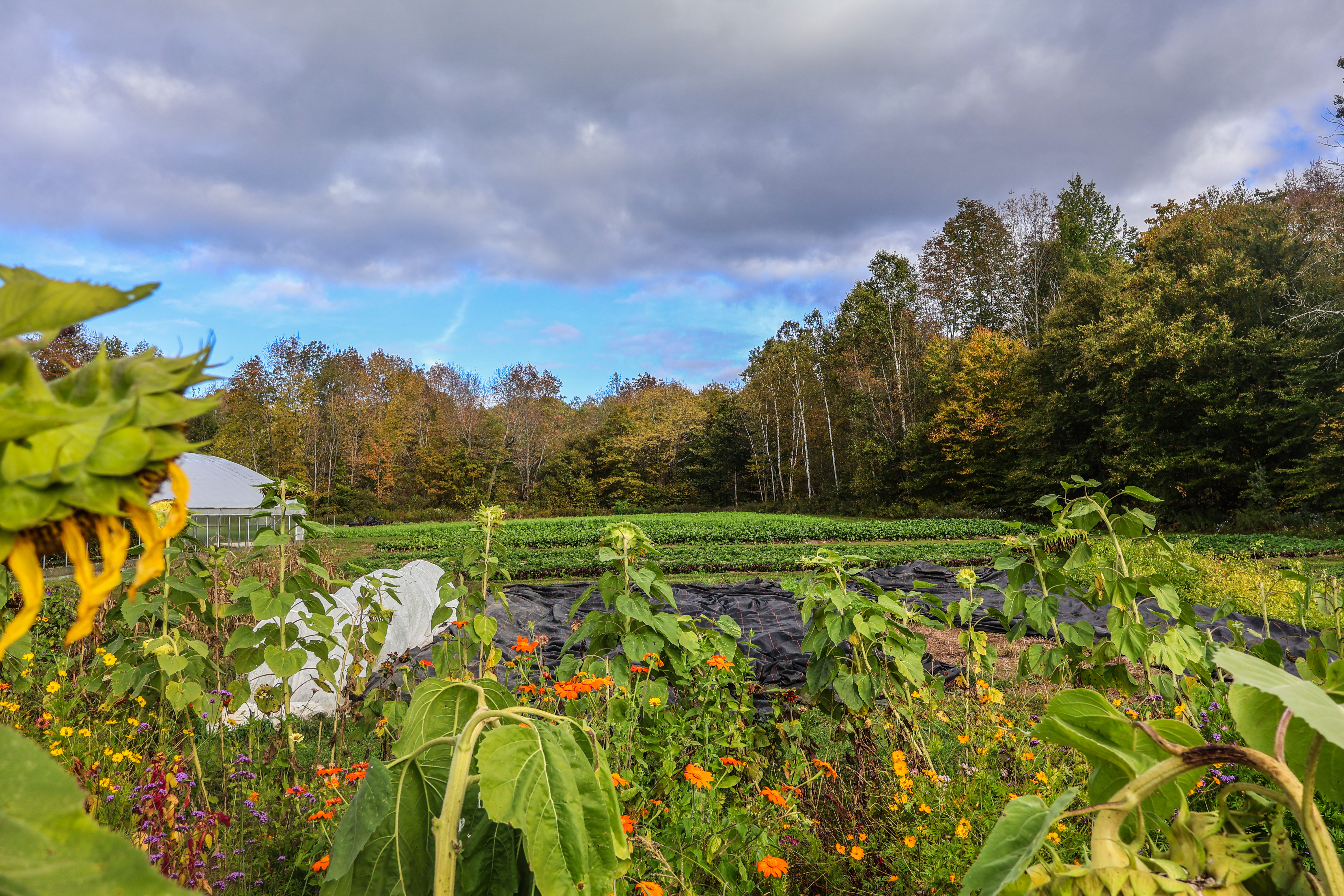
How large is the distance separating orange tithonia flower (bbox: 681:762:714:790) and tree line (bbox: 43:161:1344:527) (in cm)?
122

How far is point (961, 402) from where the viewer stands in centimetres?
2530

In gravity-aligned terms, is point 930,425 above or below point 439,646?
above

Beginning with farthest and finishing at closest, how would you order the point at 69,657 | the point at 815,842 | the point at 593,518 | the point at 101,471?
1. the point at 593,518
2. the point at 69,657
3. the point at 815,842
4. the point at 101,471

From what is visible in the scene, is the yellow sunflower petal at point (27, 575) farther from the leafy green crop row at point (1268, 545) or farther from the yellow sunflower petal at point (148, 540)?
the leafy green crop row at point (1268, 545)

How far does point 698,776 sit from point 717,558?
11.6 meters

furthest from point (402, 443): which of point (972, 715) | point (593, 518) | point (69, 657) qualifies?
point (972, 715)

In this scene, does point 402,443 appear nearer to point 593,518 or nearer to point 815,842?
point 593,518

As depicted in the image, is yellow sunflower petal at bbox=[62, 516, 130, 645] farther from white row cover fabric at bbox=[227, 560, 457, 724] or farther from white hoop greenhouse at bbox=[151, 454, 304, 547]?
white hoop greenhouse at bbox=[151, 454, 304, 547]

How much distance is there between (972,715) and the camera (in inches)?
132

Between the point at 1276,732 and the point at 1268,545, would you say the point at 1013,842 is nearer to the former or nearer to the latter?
the point at 1276,732

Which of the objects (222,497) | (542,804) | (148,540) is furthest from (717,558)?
(148,540)

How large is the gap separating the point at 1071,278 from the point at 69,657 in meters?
25.2

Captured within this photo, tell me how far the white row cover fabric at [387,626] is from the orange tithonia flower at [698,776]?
1604 millimetres

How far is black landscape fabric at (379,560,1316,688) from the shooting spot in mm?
5211
